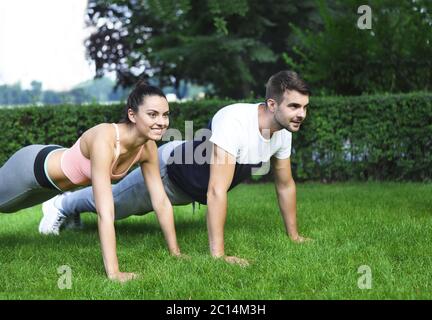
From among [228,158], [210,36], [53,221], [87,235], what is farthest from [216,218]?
[210,36]

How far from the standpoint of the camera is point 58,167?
4.96 meters

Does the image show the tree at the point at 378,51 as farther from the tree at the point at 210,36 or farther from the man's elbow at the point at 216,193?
the man's elbow at the point at 216,193

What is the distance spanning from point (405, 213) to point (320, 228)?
116 cm

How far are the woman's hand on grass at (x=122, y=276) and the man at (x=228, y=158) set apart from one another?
0.77 m

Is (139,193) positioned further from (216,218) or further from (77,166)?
(216,218)

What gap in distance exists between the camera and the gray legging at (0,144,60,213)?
16.7 ft

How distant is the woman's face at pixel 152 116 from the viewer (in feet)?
14.7

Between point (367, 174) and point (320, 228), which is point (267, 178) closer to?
point (367, 174)

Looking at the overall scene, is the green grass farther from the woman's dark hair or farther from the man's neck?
the woman's dark hair

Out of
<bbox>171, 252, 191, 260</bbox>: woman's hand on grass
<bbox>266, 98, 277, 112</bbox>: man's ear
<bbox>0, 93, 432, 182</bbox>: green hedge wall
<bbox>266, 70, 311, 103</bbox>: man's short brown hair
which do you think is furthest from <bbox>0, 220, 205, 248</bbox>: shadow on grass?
<bbox>0, 93, 432, 182</bbox>: green hedge wall

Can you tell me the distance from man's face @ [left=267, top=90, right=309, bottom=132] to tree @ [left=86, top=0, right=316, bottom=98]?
9301 mm

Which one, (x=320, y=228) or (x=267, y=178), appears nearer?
(x=320, y=228)

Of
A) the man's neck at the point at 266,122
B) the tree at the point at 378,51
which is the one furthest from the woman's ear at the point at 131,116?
the tree at the point at 378,51
